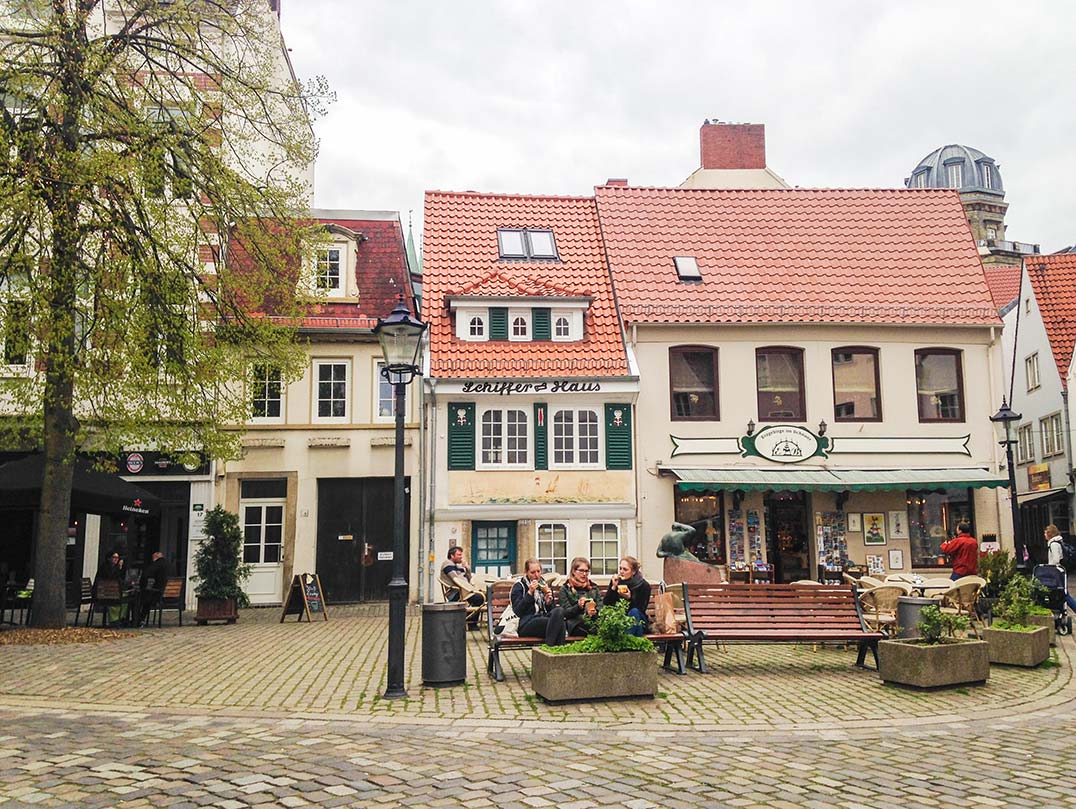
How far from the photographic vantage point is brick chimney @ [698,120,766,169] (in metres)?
34.3

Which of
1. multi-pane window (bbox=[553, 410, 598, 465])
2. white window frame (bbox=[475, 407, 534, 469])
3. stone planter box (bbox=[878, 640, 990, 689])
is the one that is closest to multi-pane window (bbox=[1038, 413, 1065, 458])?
multi-pane window (bbox=[553, 410, 598, 465])

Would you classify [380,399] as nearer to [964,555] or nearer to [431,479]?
[431,479]

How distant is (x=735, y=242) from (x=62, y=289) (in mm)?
17008

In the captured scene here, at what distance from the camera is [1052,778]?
286 inches

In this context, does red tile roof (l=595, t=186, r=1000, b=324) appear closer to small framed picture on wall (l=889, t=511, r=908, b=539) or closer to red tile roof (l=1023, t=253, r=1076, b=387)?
→ small framed picture on wall (l=889, t=511, r=908, b=539)

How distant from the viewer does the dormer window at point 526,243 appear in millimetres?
25969

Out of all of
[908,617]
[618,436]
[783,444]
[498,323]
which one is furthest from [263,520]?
[908,617]

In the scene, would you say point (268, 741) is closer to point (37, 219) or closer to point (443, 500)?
point (37, 219)

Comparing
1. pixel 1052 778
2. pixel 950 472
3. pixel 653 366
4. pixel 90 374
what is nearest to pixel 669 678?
pixel 1052 778

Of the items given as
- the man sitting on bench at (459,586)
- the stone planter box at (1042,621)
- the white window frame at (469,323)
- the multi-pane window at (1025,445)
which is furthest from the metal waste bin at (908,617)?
the multi-pane window at (1025,445)

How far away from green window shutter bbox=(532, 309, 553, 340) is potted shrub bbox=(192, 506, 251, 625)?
28.0ft

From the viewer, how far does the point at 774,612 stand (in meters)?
12.5

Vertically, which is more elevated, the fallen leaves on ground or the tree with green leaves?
the tree with green leaves

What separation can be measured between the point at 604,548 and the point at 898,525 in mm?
6944
